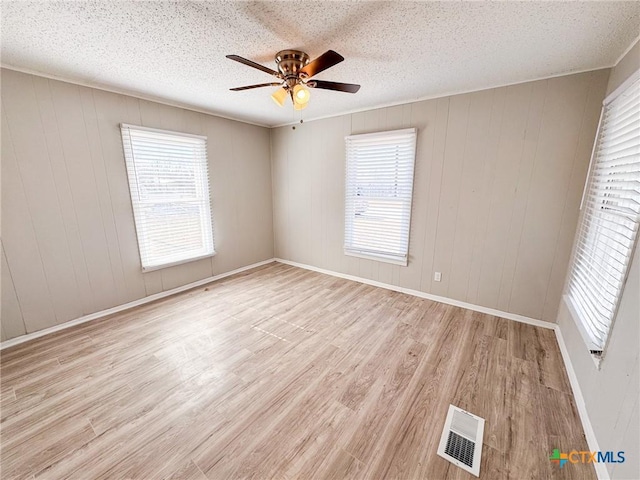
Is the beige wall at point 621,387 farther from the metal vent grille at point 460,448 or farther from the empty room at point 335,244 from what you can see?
the metal vent grille at point 460,448

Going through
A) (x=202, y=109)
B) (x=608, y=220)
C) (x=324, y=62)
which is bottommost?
(x=608, y=220)

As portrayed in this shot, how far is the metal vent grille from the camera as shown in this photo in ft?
4.47

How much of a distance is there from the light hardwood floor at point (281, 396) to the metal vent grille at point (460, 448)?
0.06 meters

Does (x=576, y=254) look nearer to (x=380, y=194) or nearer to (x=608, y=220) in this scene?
(x=608, y=220)

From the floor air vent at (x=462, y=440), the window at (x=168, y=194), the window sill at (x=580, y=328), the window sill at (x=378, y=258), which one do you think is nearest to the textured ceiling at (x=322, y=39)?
the window at (x=168, y=194)

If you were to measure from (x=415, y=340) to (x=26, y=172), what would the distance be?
3909 mm

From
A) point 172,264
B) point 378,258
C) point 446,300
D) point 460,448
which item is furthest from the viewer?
point 378,258

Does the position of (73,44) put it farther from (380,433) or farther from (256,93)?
(380,433)

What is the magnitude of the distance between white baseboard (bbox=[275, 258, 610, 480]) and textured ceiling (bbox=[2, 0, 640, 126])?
2.37 meters

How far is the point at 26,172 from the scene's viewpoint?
229 cm

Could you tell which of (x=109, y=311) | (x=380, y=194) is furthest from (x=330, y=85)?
(x=109, y=311)

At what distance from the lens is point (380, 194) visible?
349 centimetres

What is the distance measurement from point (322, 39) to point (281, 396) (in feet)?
8.28

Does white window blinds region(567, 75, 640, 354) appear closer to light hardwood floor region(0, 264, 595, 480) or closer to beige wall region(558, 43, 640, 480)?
beige wall region(558, 43, 640, 480)
